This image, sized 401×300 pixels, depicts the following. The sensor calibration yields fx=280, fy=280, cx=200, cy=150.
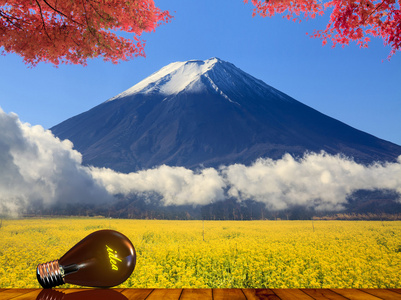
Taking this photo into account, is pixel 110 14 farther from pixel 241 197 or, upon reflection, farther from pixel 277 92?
pixel 277 92

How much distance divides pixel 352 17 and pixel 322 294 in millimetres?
3416

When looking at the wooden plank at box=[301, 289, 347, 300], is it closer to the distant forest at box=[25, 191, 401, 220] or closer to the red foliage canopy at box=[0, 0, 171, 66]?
the red foliage canopy at box=[0, 0, 171, 66]

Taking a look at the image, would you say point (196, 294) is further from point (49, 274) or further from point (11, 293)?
point (11, 293)

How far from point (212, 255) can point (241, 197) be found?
69745 mm

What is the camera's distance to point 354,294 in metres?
2.71

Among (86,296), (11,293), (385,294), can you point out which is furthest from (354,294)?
(11,293)

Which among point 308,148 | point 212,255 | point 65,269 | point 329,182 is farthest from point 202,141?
point 65,269

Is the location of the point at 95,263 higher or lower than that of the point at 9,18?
lower

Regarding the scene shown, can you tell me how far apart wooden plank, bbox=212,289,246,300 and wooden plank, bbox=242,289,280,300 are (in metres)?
0.06

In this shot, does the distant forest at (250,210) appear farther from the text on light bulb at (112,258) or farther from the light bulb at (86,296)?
the text on light bulb at (112,258)

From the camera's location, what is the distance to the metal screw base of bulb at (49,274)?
5.93 ft

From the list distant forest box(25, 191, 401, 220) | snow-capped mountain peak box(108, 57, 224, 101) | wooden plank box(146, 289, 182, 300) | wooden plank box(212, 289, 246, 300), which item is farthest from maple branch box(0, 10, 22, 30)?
snow-capped mountain peak box(108, 57, 224, 101)

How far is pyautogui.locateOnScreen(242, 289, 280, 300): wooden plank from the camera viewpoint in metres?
2.45

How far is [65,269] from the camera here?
1866 millimetres
